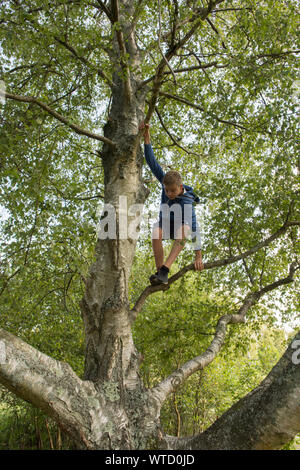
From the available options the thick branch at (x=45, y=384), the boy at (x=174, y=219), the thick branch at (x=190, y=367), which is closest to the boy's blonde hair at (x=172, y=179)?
the boy at (x=174, y=219)

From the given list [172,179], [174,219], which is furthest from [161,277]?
[172,179]

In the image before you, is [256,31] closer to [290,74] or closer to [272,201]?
[290,74]

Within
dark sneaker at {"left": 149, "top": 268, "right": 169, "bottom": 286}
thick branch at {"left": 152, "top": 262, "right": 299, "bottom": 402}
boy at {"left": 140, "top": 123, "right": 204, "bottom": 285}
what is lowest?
thick branch at {"left": 152, "top": 262, "right": 299, "bottom": 402}

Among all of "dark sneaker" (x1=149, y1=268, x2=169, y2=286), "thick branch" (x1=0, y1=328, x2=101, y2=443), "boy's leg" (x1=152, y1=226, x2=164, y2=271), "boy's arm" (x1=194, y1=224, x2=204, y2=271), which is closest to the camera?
"thick branch" (x1=0, y1=328, x2=101, y2=443)

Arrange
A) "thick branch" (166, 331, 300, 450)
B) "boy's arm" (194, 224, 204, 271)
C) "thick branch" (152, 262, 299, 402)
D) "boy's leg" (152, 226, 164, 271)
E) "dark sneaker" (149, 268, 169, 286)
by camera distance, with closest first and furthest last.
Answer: "thick branch" (166, 331, 300, 450)
"thick branch" (152, 262, 299, 402)
"dark sneaker" (149, 268, 169, 286)
"boy's arm" (194, 224, 204, 271)
"boy's leg" (152, 226, 164, 271)

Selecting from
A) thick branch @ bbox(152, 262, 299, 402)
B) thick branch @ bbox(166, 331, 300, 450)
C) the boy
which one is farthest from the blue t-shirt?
thick branch @ bbox(166, 331, 300, 450)

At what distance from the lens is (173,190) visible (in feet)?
12.8

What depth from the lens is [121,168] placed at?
4145 millimetres

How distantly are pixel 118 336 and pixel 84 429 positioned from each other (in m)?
0.90

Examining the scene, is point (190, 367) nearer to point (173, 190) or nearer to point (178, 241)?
point (178, 241)

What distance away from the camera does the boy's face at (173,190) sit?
388cm

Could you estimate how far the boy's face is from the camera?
388 cm

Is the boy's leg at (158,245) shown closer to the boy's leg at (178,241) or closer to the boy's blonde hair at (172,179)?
the boy's leg at (178,241)

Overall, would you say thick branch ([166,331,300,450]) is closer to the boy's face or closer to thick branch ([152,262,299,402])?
thick branch ([152,262,299,402])
